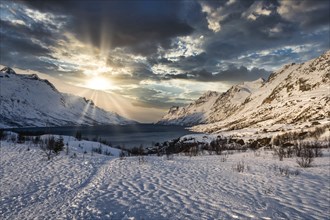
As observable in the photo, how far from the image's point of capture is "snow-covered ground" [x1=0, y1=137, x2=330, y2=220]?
26.2 ft

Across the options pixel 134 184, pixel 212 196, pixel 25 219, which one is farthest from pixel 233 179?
pixel 25 219

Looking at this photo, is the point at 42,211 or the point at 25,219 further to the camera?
the point at 42,211

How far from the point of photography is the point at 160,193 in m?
10.2

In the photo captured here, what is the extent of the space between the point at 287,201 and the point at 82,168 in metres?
11.2

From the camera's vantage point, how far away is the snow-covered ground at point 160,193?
26.2 ft

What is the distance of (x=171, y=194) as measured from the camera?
10.1 m

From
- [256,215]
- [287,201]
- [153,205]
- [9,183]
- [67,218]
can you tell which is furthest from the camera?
[9,183]

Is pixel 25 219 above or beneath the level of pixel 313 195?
beneath

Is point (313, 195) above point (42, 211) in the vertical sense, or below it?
above

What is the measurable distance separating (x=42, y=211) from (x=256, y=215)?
6.51 metres

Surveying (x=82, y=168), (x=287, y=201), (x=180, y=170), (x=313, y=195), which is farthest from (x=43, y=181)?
(x=313, y=195)

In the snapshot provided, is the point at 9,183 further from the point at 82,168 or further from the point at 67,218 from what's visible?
the point at 67,218

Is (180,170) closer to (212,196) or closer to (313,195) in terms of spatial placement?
(212,196)

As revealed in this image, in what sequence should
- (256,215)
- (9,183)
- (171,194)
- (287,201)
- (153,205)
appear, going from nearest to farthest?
(256,215) < (153,205) < (287,201) < (171,194) < (9,183)
